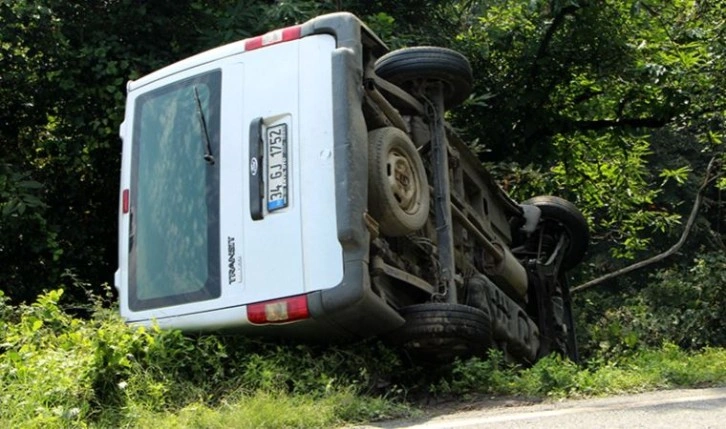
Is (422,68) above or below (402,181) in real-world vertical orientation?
above

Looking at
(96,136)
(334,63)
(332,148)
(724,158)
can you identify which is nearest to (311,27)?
(334,63)

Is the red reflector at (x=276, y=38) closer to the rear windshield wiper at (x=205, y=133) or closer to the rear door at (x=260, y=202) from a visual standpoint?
the rear door at (x=260, y=202)

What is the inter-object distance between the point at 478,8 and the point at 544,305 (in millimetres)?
5204

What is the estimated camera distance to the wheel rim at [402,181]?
5.56 m

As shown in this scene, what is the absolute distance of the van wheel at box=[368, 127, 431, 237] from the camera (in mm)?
5395

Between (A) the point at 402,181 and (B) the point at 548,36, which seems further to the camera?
(B) the point at 548,36

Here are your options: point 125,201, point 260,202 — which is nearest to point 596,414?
point 260,202

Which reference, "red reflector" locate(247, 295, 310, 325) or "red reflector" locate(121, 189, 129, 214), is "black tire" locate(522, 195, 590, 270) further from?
"red reflector" locate(247, 295, 310, 325)

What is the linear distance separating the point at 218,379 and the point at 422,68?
2.35 metres

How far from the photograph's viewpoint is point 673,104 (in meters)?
12.7

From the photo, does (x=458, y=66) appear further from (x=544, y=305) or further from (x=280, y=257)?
(x=544, y=305)

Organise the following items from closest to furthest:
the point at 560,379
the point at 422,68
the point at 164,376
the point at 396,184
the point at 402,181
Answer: the point at 164,376
the point at 560,379
the point at 396,184
the point at 402,181
the point at 422,68

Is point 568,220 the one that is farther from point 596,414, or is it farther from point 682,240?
point 596,414

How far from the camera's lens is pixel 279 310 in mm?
5086
